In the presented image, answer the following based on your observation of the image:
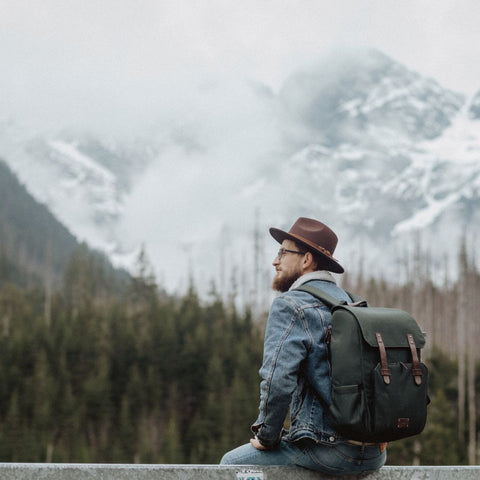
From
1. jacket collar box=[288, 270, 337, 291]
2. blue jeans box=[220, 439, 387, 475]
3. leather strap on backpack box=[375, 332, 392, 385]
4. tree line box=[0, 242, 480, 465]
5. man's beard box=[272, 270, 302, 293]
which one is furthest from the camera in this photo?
tree line box=[0, 242, 480, 465]

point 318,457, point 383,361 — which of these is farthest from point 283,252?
point 318,457

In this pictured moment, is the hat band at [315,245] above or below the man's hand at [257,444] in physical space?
above

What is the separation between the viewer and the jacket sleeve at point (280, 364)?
2.65 metres

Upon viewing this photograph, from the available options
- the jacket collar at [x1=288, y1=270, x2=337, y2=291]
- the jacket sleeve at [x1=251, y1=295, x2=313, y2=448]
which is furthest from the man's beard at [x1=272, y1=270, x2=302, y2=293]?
the jacket sleeve at [x1=251, y1=295, x2=313, y2=448]

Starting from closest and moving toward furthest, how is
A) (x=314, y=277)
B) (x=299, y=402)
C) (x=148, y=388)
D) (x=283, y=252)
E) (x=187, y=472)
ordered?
1. (x=187, y=472)
2. (x=299, y=402)
3. (x=314, y=277)
4. (x=283, y=252)
5. (x=148, y=388)

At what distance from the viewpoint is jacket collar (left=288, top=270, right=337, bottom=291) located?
116 inches

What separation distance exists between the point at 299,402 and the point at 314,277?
0.50 metres

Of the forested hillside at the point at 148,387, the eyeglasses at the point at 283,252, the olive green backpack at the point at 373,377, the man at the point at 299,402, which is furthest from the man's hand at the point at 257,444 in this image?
the forested hillside at the point at 148,387

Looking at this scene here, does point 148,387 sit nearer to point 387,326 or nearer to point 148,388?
point 148,388

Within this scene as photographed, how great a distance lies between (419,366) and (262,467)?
2.19 ft

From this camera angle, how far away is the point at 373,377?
8.43ft

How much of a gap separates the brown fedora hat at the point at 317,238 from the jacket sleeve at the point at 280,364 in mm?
352

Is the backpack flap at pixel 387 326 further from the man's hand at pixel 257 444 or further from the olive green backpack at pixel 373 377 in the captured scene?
the man's hand at pixel 257 444

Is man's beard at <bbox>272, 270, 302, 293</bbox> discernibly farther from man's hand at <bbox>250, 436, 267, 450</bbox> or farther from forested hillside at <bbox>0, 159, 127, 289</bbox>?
forested hillside at <bbox>0, 159, 127, 289</bbox>
